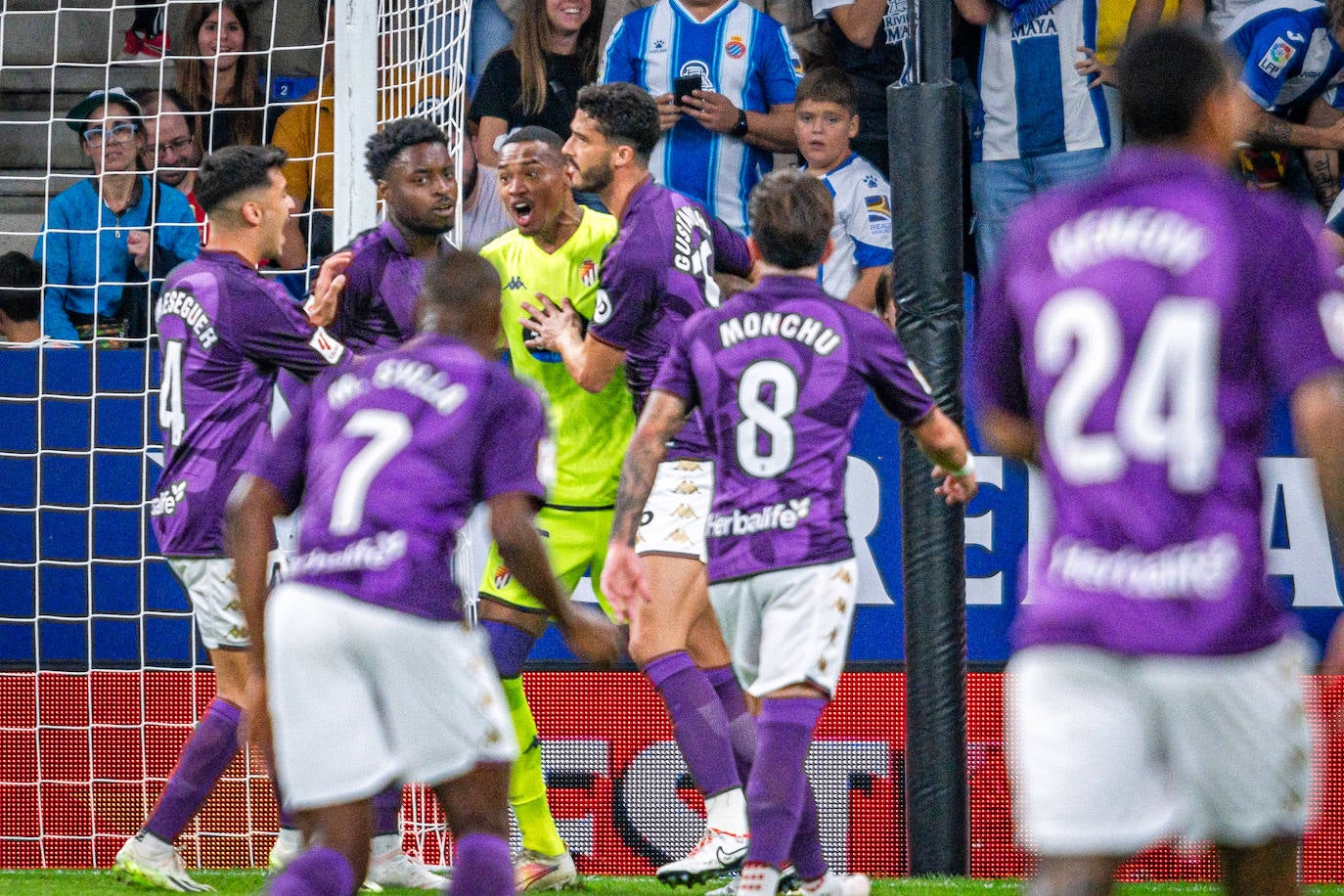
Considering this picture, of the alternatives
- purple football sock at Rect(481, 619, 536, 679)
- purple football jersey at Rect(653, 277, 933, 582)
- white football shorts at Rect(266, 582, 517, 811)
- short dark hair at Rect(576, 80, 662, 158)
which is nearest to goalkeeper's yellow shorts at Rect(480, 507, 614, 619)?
purple football sock at Rect(481, 619, 536, 679)

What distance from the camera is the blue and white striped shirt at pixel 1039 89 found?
814cm

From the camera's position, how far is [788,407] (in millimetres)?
4688

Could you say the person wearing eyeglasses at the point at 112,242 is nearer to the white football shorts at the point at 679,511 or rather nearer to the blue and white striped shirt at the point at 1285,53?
the white football shorts at the point at 679,511

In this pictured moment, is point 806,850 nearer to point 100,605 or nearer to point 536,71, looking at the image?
point 100,605

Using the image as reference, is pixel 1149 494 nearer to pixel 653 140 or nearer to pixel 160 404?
pixel 653 140

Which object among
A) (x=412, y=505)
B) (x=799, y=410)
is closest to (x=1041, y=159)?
(x=799, y=410)

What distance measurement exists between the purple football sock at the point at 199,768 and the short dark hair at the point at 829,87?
3920 mm

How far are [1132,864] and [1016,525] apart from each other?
1456 mm

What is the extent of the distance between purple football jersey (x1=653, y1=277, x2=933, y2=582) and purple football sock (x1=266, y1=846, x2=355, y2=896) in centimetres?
158

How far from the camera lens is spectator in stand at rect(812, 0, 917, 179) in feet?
28.5

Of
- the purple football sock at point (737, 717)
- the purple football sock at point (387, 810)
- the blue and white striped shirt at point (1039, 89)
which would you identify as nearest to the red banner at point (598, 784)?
the purple football sock at point (387, 810)

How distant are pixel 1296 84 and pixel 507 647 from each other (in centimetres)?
472

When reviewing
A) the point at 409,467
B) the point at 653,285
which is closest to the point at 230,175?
the point at 653,285

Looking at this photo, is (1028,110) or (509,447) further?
(1028,110)
